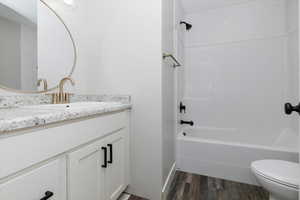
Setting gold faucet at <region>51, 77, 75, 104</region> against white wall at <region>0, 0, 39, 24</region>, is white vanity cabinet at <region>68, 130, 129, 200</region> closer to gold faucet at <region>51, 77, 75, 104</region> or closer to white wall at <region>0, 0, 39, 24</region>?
gold faucet at <region>51, 77, 75, 104</region>

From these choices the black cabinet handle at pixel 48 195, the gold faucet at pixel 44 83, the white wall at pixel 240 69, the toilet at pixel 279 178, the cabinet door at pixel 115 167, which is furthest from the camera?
the white wall at pixel 240 69

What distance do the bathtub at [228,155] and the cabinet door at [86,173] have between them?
3.63ft

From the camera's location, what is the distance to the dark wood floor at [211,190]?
1.36 metres

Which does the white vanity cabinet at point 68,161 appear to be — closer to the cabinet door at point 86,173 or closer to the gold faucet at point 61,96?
the cabinet door at point 86,173

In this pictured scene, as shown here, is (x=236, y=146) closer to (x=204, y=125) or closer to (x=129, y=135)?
(x=204, y=125)

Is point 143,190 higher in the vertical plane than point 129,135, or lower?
lower

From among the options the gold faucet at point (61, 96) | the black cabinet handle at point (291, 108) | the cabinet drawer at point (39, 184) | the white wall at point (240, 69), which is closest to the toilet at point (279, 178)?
the black cabinet handle at point (291, 108)

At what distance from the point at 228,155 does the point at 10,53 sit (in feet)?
6.94

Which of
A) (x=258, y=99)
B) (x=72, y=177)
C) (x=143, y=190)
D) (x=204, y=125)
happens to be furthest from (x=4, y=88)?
(x=258, y=99)

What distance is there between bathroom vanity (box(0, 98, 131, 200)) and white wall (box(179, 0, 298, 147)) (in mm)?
1617

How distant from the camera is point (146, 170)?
4.28ft

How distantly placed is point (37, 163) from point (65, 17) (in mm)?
1354

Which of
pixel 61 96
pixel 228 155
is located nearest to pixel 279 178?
pixel 228 155

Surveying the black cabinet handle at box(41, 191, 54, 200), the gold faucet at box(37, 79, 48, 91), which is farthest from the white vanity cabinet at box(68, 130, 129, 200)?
the gold faucet at box(37, 79, 48, 91)
